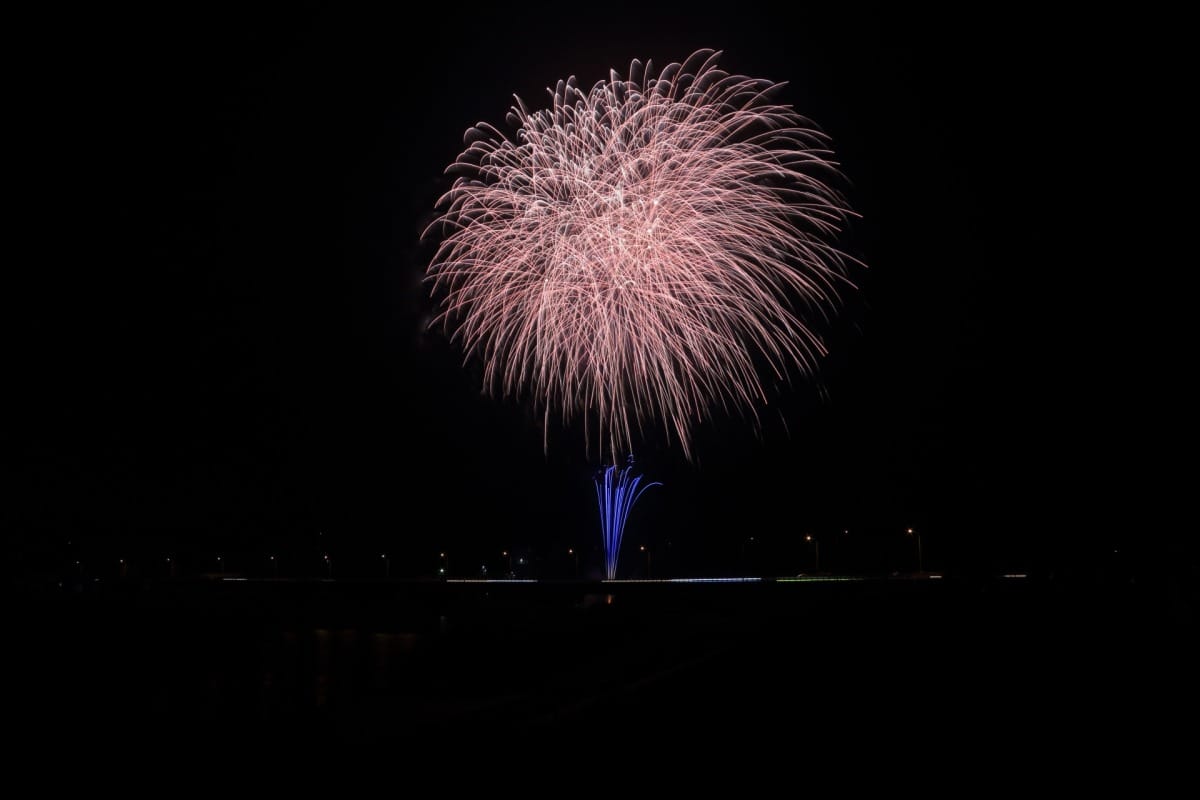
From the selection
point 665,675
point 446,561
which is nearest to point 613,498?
point 665,675

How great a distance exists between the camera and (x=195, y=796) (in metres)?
8.34

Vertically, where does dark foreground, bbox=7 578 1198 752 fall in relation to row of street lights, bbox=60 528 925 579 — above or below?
below

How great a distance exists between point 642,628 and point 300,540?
213 feet

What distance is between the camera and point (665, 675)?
11625mm

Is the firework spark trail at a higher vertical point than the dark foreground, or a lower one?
higher

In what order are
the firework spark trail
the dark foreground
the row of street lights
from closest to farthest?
the dark foreground < the firework spark trail < the row of street lights

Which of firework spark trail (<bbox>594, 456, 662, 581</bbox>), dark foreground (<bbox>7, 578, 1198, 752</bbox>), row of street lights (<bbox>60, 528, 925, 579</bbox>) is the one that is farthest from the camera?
row of street lights (<bbox>60, 528, 925, 579</bbox>)

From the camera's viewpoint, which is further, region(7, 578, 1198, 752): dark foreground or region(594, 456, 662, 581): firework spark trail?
region(594, 456, 662, 581): firework spark trail

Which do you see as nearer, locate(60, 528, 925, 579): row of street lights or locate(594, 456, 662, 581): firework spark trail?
locate(594, 456, 662, 581): firework spark trail

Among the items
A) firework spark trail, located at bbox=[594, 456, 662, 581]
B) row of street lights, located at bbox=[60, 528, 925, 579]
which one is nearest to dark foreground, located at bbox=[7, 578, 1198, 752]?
firework spark trail, located at bbox=[594, 456, 662, 581]

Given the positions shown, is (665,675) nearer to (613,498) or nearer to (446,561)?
(613,498)

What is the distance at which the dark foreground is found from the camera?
1005 cm

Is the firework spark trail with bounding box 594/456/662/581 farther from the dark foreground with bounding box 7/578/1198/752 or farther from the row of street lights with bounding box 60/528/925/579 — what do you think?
the row of street lights with bounding box 60/528/925/579

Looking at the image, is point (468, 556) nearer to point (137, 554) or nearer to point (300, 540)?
point (300, 540)
